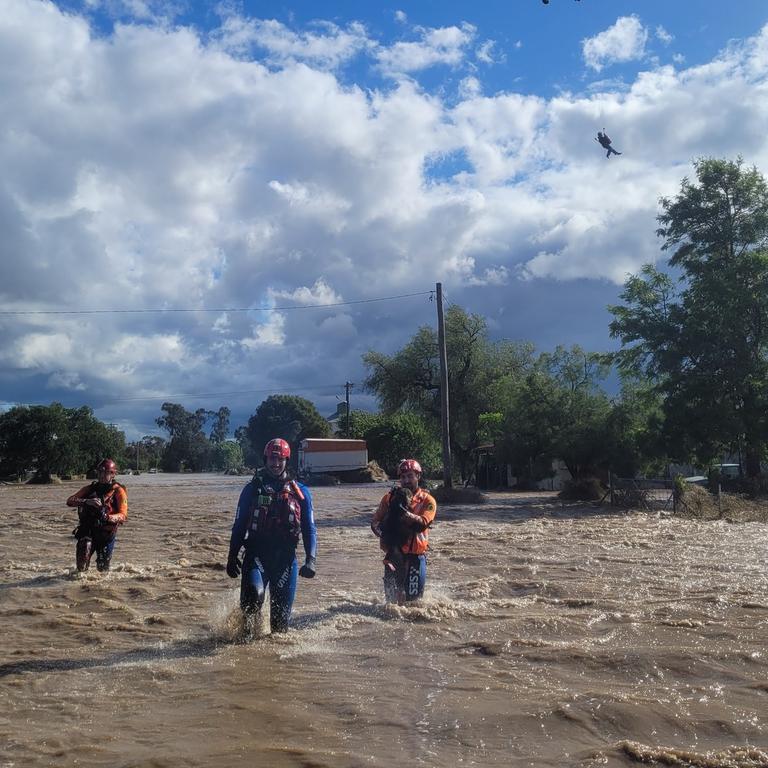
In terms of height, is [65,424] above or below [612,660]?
above

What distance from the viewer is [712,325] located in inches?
1083

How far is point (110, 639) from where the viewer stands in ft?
23.5

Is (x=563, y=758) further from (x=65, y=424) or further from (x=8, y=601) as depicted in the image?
(x=65, y=424)

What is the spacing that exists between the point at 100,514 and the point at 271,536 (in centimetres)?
413

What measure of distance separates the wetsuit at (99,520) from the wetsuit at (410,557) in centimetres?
390

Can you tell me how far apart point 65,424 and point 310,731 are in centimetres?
5700

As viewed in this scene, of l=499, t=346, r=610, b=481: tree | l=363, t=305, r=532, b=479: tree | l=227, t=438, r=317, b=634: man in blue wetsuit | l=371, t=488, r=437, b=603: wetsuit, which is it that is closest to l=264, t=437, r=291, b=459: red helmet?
l=227, t=438, r=317, b=634: man in blue wetsuit

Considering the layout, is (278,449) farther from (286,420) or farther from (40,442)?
(286,420)

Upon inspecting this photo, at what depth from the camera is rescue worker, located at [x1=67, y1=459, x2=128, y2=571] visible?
32.9ft

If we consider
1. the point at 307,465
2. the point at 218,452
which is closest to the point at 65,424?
the point at 307,465

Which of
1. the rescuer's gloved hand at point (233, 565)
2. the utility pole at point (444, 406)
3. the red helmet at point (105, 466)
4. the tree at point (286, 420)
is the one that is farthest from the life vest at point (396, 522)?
the tree at point (286, 420)

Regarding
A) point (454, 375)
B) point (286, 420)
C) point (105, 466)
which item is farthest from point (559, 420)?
point (286, 420)

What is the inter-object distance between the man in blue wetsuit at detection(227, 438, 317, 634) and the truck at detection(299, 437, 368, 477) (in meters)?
44.3

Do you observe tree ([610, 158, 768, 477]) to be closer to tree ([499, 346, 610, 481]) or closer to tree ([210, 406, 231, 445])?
tree ([499, 346, 610, 481])
